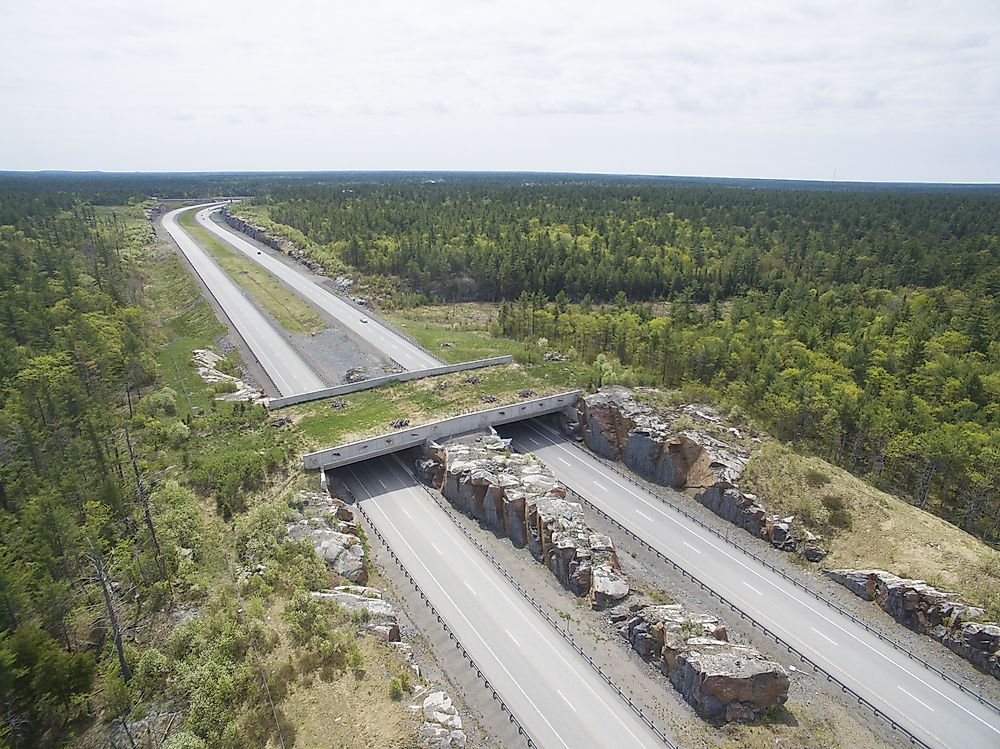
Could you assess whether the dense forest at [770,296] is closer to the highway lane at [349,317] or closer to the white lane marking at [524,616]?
the highway lane at [349,317]

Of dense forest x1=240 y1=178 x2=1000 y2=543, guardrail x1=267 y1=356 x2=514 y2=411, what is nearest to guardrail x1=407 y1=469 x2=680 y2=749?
guardrail x1=267 y1=356 x2=514 y2=411

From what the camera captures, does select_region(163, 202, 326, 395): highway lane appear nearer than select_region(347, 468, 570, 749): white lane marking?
No

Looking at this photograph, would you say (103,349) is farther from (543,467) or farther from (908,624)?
(908,624)

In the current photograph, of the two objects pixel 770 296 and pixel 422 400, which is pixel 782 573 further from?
pixel 770 296

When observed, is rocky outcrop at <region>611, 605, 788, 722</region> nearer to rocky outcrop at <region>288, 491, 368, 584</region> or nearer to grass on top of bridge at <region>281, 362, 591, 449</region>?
rocky outcrop at <region>288, 491, 368, 584</region>

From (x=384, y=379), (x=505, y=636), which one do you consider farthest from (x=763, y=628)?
(x=384, y=379)

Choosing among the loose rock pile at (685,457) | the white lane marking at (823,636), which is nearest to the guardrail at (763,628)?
the white lane marking at (823,636)
